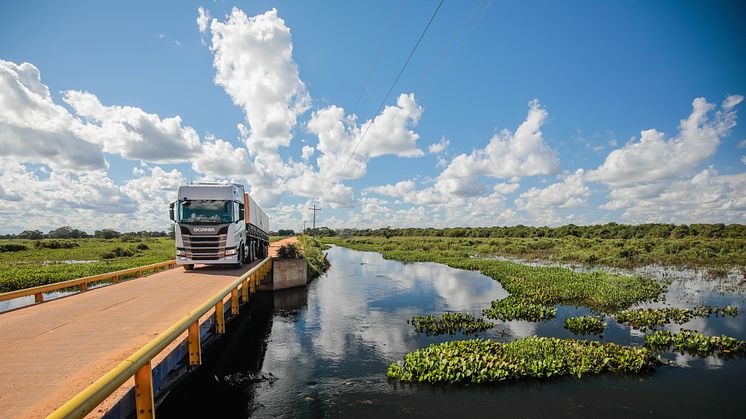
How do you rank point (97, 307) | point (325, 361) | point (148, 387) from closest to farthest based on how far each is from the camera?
point (148, 387), point (97, 307), point (325, 361)

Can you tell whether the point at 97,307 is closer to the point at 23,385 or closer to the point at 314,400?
the point at 23,385

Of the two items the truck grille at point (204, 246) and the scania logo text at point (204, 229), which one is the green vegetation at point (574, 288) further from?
the scania logo text at point (204, 229)

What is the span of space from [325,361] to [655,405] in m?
9.01

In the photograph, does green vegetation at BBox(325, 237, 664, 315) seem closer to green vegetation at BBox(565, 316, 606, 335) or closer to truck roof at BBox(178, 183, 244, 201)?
green vegetation at BBox(565, 316, 606, 335)

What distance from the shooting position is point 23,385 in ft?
16.6

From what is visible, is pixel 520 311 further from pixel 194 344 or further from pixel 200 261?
pixel 200 261

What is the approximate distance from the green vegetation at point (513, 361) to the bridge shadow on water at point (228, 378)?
13.7 ft

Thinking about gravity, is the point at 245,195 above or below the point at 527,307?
above

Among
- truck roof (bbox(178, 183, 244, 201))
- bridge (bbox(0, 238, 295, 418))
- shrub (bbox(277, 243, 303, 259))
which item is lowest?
A: bridge (bbox(0, 238, 295, 418))

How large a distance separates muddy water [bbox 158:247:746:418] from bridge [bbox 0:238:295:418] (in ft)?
5.99

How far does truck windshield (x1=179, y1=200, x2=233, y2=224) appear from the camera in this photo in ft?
53.6

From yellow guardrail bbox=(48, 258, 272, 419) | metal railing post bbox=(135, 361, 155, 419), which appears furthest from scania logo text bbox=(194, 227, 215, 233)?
metal railing post bbox=(135, 361, 155, 419)

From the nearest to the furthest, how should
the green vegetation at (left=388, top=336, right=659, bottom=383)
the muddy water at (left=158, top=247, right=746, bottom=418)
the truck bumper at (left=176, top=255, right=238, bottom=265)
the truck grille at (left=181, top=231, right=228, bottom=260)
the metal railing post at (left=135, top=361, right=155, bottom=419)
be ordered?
the metal railing post at (left=135, top=361, right=155, bottom=419) → the muddy water at (left=158, top=247, right=746, bottom=418) → the green vegetation at (left=388, top=336, right=659, bottom=383) → the truck grille at (left=181, top=231, right=228, bottom=260) → the truck bumper at (left=176, top=255, right=238, bottom=265)

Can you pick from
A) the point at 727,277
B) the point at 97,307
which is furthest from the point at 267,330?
the point at 727,277
